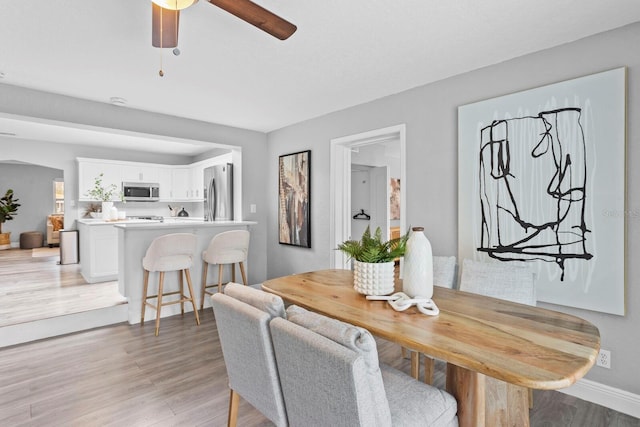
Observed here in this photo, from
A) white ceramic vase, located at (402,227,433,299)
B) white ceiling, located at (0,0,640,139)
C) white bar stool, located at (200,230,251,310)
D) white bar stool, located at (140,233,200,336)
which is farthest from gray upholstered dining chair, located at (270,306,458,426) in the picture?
white bar stool, located at (200,230,251,310)

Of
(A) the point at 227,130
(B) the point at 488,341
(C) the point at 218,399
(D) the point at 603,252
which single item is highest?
(A) the point at 227,130

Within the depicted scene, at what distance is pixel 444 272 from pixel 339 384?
1696 mm

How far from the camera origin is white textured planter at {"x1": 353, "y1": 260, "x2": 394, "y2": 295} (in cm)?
166

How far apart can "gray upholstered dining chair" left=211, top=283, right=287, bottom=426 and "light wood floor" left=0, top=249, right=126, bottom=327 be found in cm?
278

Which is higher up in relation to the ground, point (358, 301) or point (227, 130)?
point (227, 130)

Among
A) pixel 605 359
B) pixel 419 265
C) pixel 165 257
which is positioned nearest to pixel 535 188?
pixel 605 359

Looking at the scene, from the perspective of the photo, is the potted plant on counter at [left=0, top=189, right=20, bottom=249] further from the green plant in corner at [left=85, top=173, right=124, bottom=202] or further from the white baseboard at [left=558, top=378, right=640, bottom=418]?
the white baseboard at [left=558, top=378, right=640, bottom=418]

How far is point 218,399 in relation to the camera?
211 centimetres

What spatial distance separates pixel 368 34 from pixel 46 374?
10.9 ft

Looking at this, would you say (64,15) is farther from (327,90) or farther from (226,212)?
(226,212)

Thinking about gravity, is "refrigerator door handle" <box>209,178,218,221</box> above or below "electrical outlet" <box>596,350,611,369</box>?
above

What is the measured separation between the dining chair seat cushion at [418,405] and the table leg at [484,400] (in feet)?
0.13

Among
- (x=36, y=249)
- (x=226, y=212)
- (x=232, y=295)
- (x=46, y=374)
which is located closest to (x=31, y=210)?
(x=36, y=249)

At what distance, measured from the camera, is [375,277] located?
1656 mm
